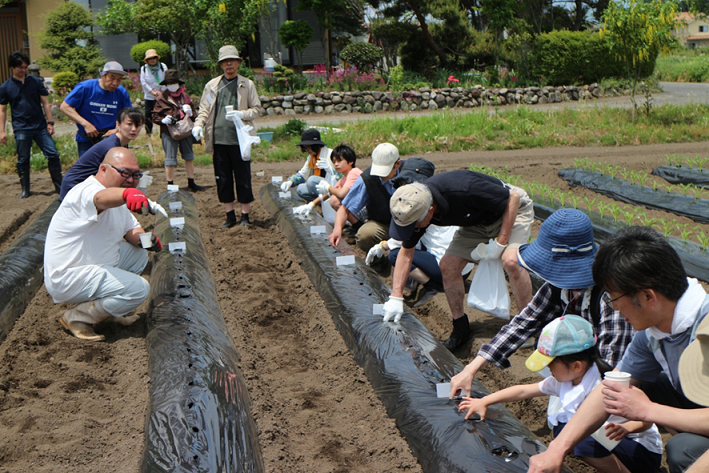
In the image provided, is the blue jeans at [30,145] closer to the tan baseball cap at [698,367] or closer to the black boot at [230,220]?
the black boot at [230,220]

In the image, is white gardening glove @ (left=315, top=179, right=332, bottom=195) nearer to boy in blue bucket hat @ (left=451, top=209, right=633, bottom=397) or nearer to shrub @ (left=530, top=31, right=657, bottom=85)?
boy in blue bucket hat @ (left=451, top=209, right=633, bottom=397)

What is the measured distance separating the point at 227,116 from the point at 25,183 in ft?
11.1

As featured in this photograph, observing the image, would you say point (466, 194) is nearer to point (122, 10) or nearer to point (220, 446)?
point (220, 446)

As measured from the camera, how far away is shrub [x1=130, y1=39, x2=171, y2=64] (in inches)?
656

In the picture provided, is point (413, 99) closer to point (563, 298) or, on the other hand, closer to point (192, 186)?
point (192, 186)

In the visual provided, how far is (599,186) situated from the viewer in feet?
23.7

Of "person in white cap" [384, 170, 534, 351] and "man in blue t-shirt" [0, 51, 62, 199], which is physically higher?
"man in blue t-shirt" [0, 51, 62, 199]

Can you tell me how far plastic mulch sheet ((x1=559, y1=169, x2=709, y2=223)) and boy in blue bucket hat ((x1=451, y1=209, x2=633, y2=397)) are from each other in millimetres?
3948

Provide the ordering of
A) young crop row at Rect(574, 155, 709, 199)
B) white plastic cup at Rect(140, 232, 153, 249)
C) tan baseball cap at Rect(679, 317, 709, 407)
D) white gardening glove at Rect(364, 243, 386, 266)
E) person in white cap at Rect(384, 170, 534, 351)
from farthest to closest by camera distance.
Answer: young crop row at Rect(574, 155, 709, 199) → white gardening glove at Rect(364, 243, 386, 266) → white plastic cup at Rect(140, 232, 153, 249) → person in white cap at Rect(384, 170, 534, 351) → tan baseball cap at Rect(679, 317, 709, 407)

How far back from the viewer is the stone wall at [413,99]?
15.1 m

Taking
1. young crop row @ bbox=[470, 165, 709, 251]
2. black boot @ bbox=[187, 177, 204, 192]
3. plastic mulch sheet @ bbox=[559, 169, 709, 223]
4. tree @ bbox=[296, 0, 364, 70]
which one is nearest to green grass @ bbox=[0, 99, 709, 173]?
black boot @ bbox=[187, 177, 204, 192]

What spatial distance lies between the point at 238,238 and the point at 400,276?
108 inches

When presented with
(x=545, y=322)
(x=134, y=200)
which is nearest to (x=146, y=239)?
(x=134, y=200)

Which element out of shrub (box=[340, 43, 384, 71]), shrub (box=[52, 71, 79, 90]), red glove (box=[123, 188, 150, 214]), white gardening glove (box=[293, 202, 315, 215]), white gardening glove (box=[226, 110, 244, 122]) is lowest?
white gardening glove (box=[293, 202, 315, 215])
